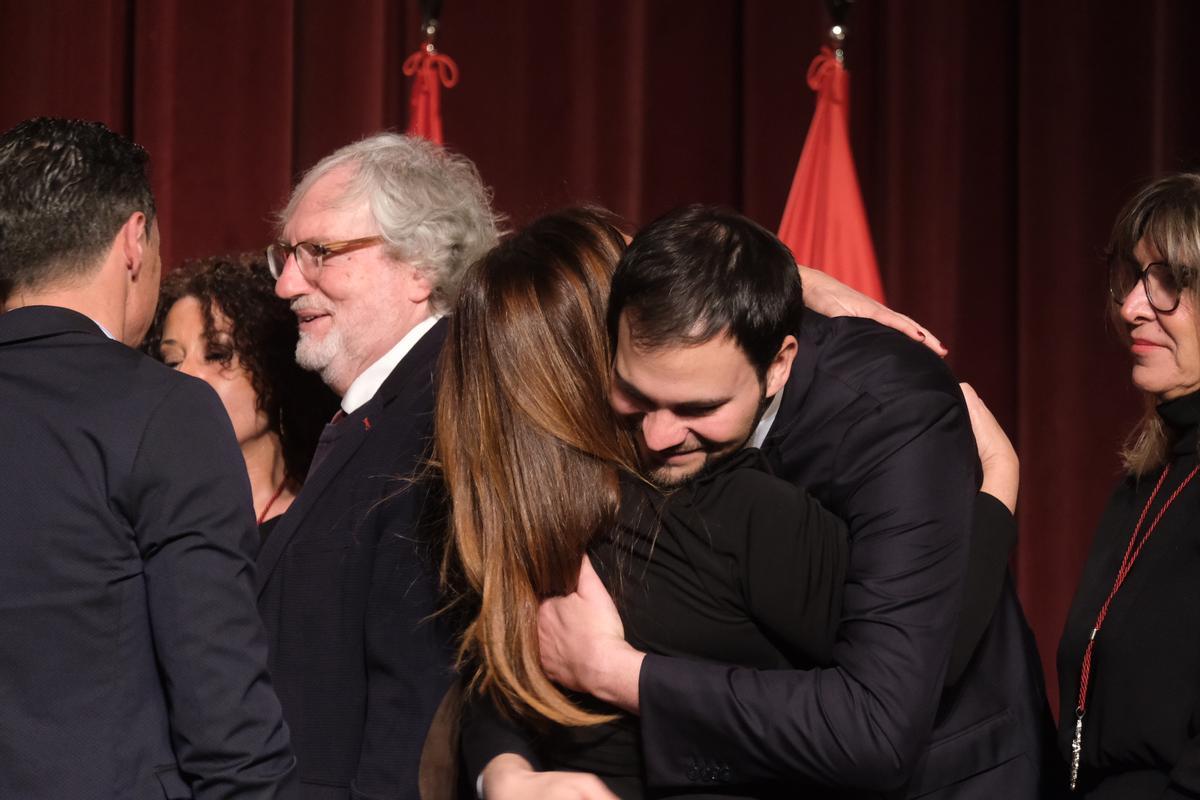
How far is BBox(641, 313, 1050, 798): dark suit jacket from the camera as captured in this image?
153cm

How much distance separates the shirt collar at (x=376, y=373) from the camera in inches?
88.5

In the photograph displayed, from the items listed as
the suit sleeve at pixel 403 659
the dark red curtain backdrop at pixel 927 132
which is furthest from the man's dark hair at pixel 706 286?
the dark red curtain backdrop at pixel 927 132

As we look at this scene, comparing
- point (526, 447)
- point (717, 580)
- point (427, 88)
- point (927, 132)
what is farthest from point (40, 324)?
point (927, 132)

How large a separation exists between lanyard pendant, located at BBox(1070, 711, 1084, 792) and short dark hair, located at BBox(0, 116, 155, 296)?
147 centimetres

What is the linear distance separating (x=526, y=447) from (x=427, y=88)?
5.10 feet

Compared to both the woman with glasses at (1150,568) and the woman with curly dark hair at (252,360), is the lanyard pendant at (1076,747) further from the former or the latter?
the woman with curly dark hair at (252,360)

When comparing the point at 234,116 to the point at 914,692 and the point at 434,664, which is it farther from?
the point at 914,692

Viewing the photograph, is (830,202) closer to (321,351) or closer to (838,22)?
(838,22)

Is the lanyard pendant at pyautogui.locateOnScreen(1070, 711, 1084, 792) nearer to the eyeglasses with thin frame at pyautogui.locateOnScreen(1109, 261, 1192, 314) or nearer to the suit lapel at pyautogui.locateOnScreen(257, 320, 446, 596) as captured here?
the eyeglasses with thin frame at pyautogui.locateOnScreen(1109, 261, 1192, 314)

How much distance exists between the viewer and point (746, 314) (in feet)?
5.27

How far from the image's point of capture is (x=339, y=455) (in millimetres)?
2076

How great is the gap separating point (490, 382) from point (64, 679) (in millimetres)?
599

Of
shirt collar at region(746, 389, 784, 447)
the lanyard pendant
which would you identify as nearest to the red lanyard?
the lanyard pendant

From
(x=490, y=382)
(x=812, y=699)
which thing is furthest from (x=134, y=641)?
(x=812, y=699)
